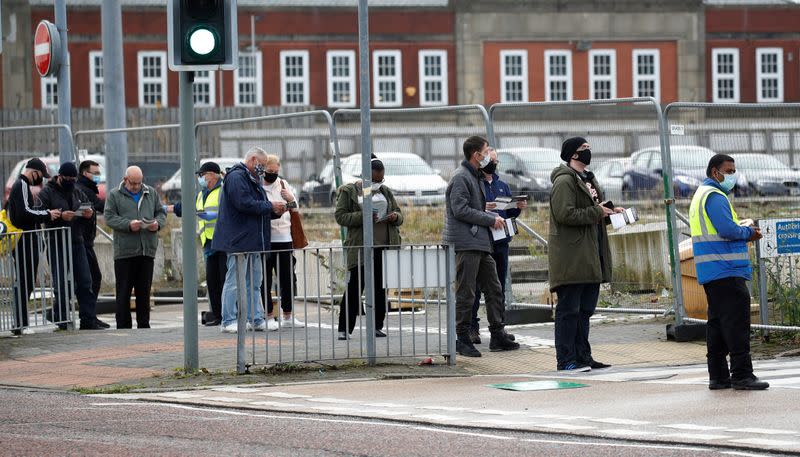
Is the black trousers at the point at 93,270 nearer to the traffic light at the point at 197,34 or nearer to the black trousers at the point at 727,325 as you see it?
the traffic light at the point at 197,34

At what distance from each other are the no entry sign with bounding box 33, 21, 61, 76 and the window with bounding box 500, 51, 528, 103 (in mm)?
33605

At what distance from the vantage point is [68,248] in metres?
16.7

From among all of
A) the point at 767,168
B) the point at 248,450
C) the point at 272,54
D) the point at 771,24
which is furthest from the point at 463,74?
the point at 248,450

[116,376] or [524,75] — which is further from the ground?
[524,75]

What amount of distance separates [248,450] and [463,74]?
4445cm

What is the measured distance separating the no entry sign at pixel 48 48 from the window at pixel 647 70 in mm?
35220

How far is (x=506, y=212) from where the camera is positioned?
570 inches

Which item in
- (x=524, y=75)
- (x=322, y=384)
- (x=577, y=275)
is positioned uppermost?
(x=524, y=75)

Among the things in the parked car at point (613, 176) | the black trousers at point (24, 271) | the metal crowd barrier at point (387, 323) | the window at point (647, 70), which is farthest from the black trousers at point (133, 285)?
the window at point (647, 70)

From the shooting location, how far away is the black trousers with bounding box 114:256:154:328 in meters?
17.3

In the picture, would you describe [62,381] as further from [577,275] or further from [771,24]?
[771,24]

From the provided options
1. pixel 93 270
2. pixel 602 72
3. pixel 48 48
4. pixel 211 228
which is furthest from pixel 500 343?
pixel 602 72

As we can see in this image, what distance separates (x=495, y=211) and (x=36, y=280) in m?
5.24

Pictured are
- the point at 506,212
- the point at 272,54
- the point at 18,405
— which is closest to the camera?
the point at 18,405
